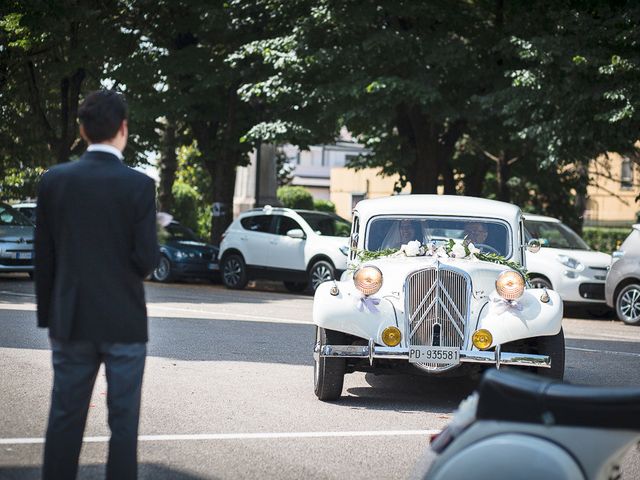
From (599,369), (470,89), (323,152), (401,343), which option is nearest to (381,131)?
(470,89)

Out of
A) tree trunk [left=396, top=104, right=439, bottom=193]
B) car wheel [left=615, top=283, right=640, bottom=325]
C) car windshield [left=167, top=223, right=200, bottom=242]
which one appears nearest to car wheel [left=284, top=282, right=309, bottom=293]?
car windshield [left=167, top=223, right=200, bottom=242]

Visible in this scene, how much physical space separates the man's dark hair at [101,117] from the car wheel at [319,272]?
17.9 meters

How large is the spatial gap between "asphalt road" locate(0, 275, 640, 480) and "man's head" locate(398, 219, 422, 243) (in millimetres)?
1417

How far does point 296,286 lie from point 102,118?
2025cm

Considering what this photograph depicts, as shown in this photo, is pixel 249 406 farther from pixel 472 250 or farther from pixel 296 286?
pixel 296 286

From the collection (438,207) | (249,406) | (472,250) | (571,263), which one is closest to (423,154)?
(571,263)

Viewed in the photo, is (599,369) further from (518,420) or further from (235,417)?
(518,420)

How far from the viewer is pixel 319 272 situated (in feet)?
76.6

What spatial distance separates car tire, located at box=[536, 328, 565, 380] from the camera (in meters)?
9.37

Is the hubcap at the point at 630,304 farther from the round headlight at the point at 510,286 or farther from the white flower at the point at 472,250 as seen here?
the round headlight at the point at 510,286

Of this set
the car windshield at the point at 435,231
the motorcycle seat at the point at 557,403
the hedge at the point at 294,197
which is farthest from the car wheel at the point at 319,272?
the hedge at the point at 294,197

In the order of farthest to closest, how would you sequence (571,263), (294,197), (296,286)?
(294,197) → (296,286) → (571,263)

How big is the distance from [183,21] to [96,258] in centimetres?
2421

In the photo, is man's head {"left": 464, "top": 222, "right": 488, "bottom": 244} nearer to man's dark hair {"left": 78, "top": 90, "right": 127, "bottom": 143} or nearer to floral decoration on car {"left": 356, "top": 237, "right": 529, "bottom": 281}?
floral decoration on car {"left": 356, "top": 237, "right": 529, "bottom": 281}
